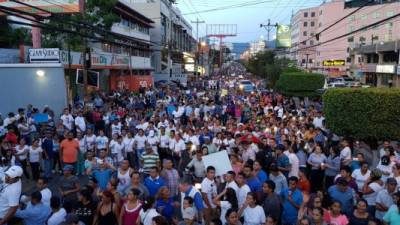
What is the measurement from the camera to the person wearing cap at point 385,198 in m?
7.64

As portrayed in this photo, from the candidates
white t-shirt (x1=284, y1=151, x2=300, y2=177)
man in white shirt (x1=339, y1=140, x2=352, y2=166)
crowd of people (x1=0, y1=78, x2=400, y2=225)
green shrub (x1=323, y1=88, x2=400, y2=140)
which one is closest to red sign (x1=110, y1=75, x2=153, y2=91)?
crowd of people (x1=0, y1=78, x2=400, y2=225)

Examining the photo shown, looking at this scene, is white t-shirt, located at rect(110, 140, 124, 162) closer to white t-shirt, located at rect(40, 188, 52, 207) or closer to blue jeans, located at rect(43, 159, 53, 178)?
A: blue jeans, located at rect(43, 159, 53, 178)

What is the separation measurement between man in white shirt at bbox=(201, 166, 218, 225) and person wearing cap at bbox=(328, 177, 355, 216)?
7.00 ft

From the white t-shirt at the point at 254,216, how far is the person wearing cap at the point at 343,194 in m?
1.61

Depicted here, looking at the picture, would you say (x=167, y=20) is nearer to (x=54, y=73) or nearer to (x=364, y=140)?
(x=54, y=73)

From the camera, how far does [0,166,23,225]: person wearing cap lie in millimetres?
6793

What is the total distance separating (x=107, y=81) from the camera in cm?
3884

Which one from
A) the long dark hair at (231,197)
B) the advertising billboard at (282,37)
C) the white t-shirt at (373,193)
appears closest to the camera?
the long dark hair at (231,197)

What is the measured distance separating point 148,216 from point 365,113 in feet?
35.6

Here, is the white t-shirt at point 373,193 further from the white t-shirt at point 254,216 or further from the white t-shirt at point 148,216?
the white t-shirt at point 148,216

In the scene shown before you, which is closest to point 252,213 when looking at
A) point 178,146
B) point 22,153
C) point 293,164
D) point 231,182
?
point 231,182

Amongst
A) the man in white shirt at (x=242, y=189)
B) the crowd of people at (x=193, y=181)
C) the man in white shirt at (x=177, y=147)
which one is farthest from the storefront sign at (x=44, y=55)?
the man in white shirt at (x=242, y=189)

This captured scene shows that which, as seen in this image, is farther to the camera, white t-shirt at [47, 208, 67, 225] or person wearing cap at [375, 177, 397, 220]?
person wearing cap at [375, 177, 397, 220]

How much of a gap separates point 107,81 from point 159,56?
24.4 metres
